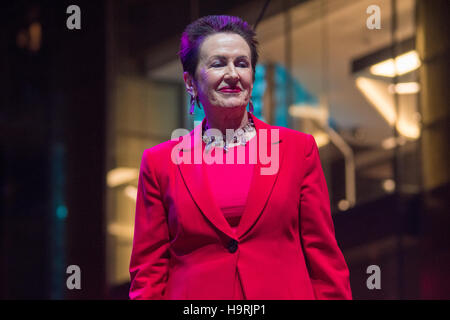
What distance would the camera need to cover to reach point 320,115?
17.8 ft

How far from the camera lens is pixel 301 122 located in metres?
5.45

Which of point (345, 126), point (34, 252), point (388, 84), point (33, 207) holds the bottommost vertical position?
point (34, 252)

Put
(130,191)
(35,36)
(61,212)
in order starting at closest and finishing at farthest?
(130,191)
(61,212)
(35,36)

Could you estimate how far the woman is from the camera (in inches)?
75.8

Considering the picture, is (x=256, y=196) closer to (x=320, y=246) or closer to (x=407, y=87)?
(x=320, y=246)

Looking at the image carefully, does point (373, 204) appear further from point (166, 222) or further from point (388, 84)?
point (166, 222)

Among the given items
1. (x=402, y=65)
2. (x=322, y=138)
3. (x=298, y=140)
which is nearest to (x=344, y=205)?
(x=322, y=138)

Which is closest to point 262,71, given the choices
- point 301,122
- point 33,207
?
point 301,122

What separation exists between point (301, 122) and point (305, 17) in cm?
88

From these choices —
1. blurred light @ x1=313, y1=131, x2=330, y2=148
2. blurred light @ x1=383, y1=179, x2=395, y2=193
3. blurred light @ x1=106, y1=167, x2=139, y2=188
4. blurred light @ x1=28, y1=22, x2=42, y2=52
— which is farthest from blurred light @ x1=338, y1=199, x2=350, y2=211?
blurred light @ x1=28, y1=22, x2=42, y2=52

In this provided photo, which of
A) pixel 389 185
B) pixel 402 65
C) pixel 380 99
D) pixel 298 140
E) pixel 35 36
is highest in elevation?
pixel 35 36

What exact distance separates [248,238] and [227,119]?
40 cm

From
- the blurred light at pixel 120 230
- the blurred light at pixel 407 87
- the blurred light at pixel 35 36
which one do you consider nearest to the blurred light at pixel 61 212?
the blurred light at pixel 120 230
